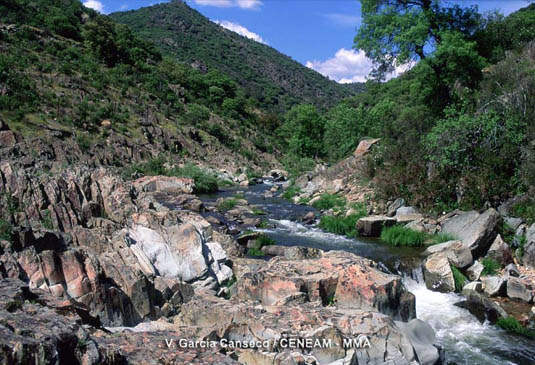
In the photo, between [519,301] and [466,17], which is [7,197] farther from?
[466,17]

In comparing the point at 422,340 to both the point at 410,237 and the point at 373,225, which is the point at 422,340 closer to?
the point at 410,237

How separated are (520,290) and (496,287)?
1.61ft

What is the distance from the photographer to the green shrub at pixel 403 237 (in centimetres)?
1388

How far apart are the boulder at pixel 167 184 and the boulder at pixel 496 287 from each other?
1902 centimetres

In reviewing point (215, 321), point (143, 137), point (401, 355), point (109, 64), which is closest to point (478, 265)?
point (401, 355)

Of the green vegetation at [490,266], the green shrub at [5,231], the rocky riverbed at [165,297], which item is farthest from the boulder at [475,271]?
the green shrub at [5,231]

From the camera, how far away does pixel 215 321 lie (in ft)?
20.8

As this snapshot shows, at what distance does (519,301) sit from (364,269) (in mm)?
4317

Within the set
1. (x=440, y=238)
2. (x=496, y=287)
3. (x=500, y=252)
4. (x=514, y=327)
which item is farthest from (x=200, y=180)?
(x=514, y=327)

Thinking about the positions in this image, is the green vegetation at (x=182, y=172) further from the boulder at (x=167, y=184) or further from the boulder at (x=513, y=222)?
the boulder at (x=513, y=222)

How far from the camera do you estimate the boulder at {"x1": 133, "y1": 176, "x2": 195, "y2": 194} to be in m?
25.9

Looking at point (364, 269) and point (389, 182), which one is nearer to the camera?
point (364, 269)

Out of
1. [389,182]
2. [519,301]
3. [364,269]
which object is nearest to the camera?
[364,269]

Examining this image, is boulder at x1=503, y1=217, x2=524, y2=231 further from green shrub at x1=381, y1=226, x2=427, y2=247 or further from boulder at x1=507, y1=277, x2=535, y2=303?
boulder at x1=507, y1=277, x2=535, y2=303
